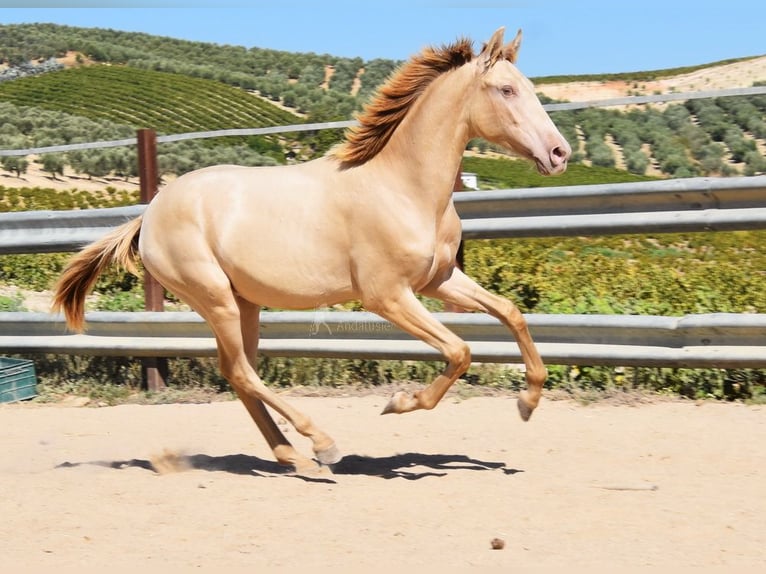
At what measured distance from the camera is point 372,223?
15.9ft

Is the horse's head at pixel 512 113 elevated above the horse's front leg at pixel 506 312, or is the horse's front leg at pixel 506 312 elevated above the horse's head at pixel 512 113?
the horse's head at pixel 512 113

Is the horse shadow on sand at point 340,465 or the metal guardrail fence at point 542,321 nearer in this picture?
the horse shadow on sand at point 340,465

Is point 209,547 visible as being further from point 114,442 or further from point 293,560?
point 114,442

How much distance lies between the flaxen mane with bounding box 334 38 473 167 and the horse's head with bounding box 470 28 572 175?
237 mm

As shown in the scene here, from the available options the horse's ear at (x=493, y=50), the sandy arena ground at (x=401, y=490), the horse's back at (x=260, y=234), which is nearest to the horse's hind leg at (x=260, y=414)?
the sandy arena ground at (x=401, y=490)

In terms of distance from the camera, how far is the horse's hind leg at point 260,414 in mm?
5152

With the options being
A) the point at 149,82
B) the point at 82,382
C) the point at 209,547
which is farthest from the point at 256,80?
the point at 209,547

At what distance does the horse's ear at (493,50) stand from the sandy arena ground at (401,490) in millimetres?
1932

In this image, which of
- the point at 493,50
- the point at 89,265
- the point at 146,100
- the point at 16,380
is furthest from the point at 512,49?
the point at 146,100

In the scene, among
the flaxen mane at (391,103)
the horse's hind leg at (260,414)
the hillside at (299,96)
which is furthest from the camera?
the hillside at (299,96)

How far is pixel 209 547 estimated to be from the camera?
3723 mm

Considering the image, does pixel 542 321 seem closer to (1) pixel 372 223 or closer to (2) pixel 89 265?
(1) pixel 372 223

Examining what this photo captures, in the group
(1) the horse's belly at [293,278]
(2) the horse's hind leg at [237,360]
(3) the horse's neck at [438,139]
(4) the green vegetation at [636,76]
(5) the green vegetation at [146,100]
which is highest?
(3) the horse's neck at [438,139]

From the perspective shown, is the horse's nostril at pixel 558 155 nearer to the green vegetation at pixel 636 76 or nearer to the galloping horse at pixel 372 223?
the galloping horse at pixel 372 223
